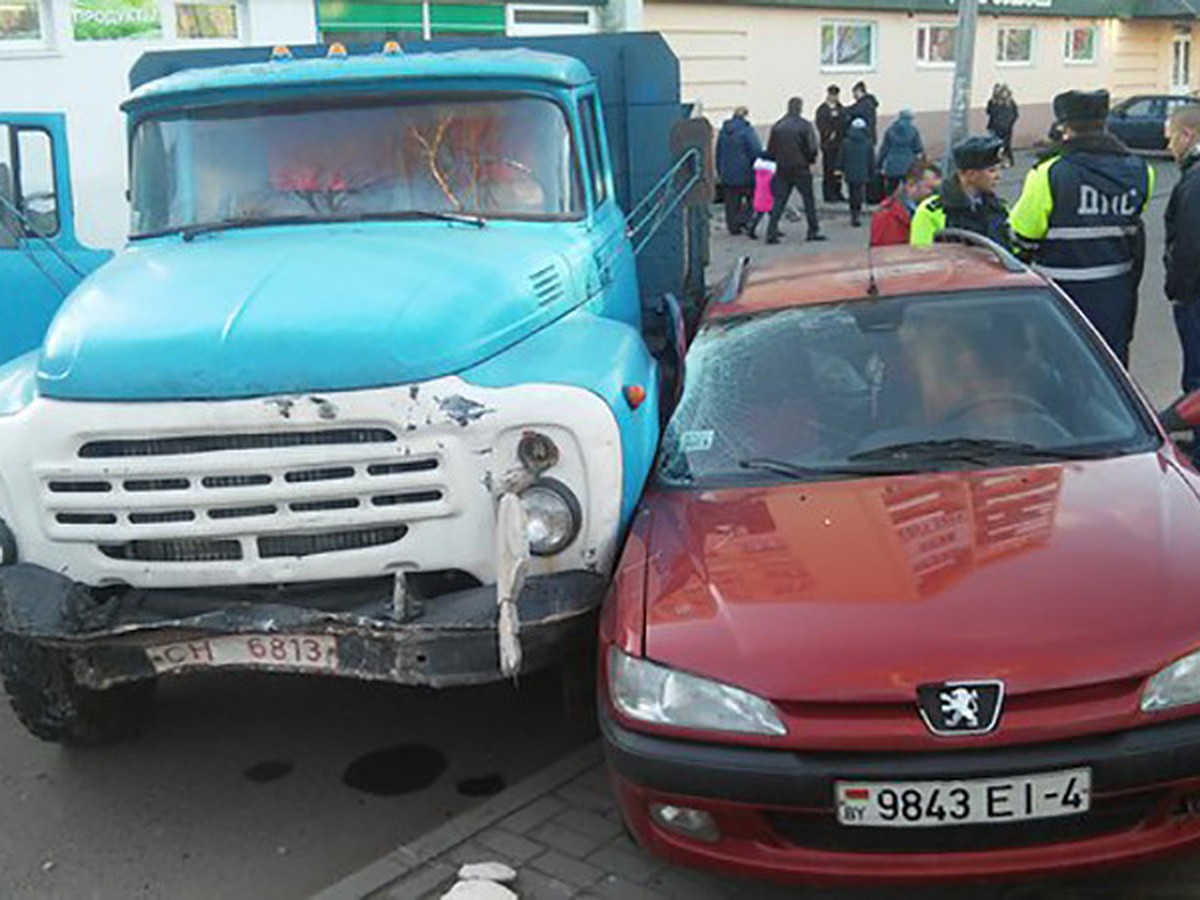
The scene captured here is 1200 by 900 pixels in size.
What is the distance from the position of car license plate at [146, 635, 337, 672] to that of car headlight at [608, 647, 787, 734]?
100 cm

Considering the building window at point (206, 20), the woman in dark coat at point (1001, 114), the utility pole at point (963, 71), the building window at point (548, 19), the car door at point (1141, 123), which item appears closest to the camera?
the building window at point (206, 20)

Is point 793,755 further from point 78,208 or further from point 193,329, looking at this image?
point 78,208

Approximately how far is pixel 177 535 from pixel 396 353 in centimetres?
88

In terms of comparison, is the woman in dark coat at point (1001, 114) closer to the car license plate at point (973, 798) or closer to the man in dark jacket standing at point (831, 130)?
the man in dark jacket standing at point (831, 130)

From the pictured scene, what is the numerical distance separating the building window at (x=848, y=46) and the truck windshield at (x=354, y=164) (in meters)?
21.6

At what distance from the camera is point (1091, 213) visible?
643 centimetres

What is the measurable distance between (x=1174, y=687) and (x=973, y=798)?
54 cm

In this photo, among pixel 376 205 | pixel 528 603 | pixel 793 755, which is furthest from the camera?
pixel 376 205

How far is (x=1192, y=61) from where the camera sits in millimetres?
38781

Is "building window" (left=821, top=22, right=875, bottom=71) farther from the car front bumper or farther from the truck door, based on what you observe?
the car front bumper

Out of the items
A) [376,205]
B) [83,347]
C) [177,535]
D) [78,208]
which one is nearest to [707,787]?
[177,535]

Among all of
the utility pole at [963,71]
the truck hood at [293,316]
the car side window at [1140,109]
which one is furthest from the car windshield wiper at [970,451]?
the car side window at [1140,109]

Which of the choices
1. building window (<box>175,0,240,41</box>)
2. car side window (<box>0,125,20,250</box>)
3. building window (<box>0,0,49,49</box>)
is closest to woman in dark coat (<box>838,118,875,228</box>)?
building window (<box>175,0,240,41</box>)

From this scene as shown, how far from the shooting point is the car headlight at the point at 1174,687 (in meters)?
3.11
